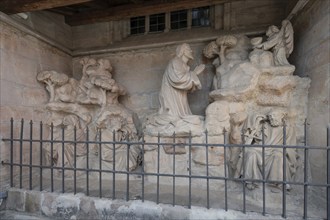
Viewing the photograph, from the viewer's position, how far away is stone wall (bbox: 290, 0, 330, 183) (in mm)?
3021

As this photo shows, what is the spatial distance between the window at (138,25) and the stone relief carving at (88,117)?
1.61 meters

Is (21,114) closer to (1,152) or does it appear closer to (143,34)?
(1,152)

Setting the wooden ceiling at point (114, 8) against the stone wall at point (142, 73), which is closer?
the wooden ceiling at point (114, 8)

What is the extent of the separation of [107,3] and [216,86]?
10.3 ft

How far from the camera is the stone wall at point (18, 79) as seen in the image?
3.46 metres

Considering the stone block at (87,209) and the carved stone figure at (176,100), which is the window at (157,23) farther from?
the stone block at (87,209)

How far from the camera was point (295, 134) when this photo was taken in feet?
11.3

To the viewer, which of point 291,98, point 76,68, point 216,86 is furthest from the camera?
point 76,68

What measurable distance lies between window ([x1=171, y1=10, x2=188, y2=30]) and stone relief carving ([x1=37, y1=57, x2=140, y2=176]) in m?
1.99

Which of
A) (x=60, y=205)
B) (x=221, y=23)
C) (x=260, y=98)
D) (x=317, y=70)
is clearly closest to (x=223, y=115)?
(x=260, y=98)

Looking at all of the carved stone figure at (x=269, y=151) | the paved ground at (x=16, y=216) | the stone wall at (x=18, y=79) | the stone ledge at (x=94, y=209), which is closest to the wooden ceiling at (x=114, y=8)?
the stone wall at (x=18, y=79)

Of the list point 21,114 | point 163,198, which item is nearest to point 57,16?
point 21,114

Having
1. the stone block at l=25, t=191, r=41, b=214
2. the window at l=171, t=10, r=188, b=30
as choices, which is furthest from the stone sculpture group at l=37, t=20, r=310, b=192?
the window at l=171, t=10, r=188, b=30

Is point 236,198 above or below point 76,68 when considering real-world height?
below
